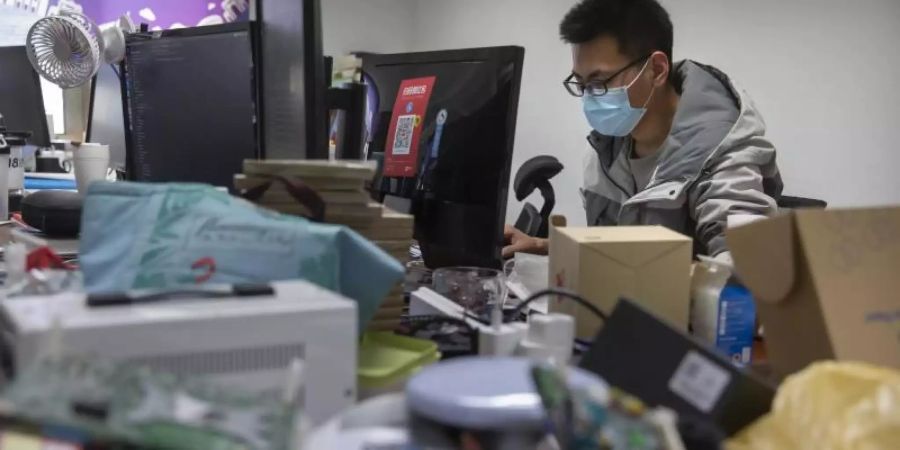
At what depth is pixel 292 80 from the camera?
1185mm

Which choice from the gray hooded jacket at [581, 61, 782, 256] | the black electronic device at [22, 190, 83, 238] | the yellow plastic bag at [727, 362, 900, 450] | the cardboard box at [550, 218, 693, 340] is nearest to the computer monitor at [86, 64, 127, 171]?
the black electronic device at [22, 190, 83, 238]

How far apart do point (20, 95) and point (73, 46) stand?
1.14 metres

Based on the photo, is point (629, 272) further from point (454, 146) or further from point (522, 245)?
point (522, 245)

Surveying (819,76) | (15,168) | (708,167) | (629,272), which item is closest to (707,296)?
(629,272)

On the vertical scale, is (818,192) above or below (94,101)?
below

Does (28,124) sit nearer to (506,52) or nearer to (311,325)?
(506,52)

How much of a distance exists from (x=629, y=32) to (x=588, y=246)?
4.27ft

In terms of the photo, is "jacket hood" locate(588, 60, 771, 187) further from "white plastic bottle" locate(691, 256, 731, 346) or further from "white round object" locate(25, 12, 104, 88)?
"white round object" locate(25, 12, 104, 88)

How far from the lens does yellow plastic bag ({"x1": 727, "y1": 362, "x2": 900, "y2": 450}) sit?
0.56 metres

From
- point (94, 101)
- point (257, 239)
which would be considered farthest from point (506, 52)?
point (94, 101)

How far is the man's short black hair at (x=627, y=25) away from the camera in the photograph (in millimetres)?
2098

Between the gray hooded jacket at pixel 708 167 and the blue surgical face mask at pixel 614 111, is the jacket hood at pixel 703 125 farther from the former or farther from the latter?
the blue surgical face mask at pixel 614 111

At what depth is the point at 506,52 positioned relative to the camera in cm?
135

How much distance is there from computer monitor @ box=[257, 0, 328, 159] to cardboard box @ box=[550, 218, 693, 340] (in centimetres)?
41
